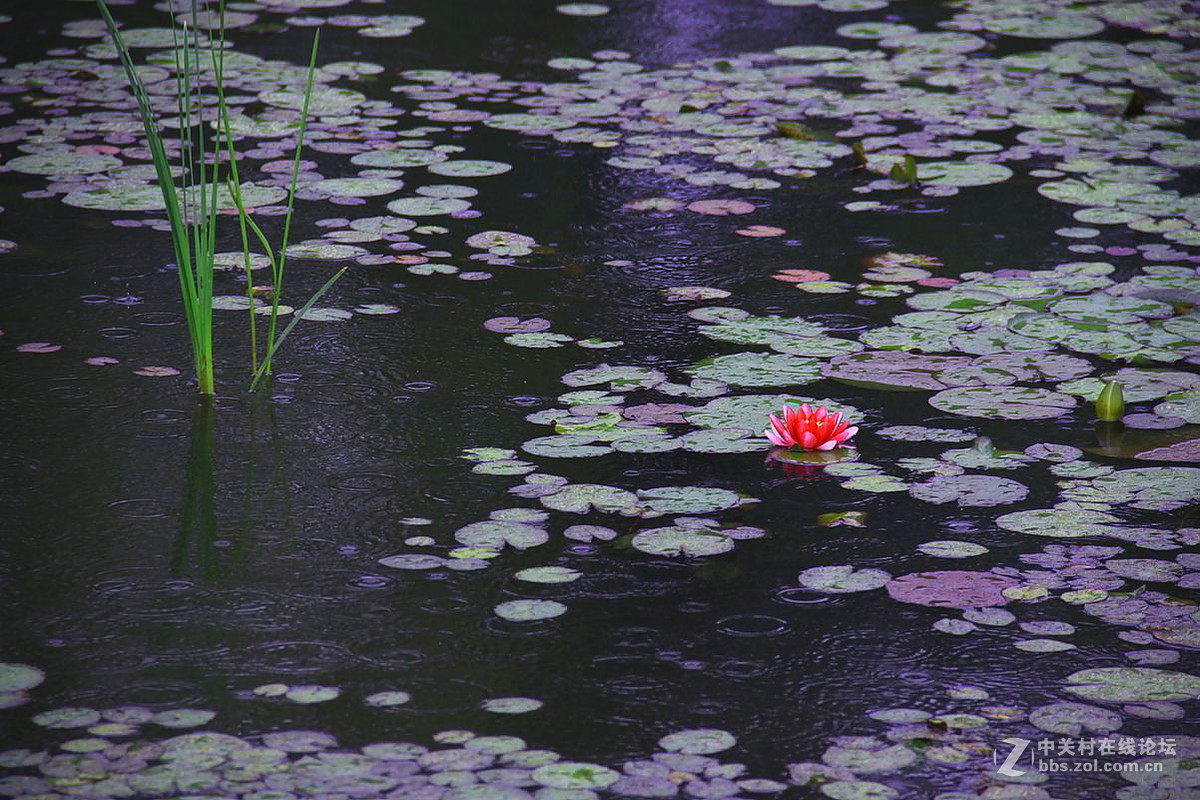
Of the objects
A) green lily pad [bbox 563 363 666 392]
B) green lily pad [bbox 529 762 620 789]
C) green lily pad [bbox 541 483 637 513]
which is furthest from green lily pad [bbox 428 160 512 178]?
green lily pad [bbox 529 762 620 789]

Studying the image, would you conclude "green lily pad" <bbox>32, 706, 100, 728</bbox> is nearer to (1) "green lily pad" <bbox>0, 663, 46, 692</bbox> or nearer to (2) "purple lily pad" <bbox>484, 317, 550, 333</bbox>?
(1) "green lily pad" <bbox>0, 663, 46, 692</bbox>

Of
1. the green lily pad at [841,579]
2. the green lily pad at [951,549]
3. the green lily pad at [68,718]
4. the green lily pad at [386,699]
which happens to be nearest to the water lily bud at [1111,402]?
the green lily pad at [951,549]

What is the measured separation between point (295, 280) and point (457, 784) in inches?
84.2

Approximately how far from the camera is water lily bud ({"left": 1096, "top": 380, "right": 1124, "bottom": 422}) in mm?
3111

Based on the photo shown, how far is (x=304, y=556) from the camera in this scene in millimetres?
2562

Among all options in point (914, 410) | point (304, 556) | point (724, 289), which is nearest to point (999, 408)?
point (914, 410)

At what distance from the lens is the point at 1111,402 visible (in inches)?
122

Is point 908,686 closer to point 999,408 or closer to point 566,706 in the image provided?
point 566,706

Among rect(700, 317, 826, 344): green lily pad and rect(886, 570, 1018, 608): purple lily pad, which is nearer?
rect(886, 570, 1018, 608): purple lily pad

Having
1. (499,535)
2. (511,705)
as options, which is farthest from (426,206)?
(511,705)

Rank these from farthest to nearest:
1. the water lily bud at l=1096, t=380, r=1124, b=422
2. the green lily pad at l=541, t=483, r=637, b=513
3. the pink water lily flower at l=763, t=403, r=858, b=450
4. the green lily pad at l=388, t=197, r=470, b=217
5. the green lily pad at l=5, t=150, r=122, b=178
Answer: the green lily pad at l=5, t=150, r=122, b=178
the green lily pad at l=388, t=197, r=470, b=217
the water lily bud at l=1096, t=380, r=1124, b=422
the pink water lily flower at l=763, t=403, r=858, b=450
the green lily pad at l=541, t=483, r=637, b=513

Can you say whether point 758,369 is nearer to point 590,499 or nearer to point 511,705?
point 590,499

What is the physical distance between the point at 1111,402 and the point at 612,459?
1064 mm

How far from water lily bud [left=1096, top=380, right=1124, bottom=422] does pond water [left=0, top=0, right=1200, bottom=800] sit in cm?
2
